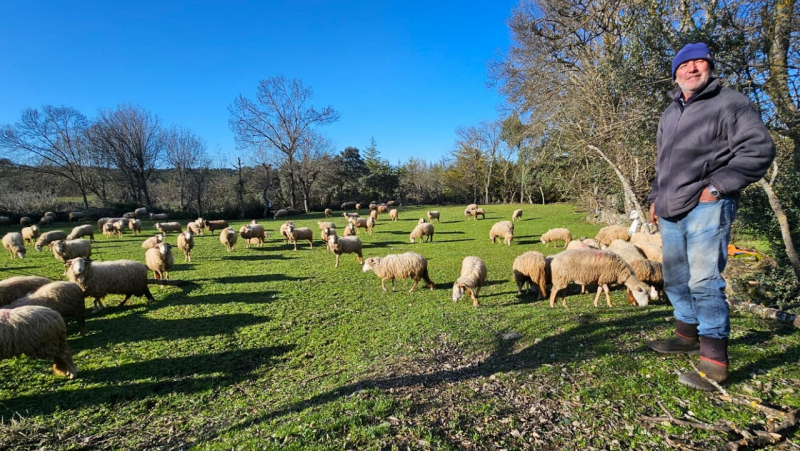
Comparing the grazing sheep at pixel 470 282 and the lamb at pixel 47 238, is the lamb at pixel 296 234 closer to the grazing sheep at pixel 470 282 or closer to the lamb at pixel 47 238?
the grazing sheep at pixel 470 282

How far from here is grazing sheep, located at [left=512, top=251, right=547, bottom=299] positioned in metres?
7.75

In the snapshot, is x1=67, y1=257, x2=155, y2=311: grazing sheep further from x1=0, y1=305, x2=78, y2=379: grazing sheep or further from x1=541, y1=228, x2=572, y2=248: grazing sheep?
x1=541, y1=228, x2=572, y2=248: grazing sheep

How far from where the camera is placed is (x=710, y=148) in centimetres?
251

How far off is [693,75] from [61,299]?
9726 mm

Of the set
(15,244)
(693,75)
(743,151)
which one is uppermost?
(693,75)

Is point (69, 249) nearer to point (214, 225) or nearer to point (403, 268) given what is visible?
point (214, 225)

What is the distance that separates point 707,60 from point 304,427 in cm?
459

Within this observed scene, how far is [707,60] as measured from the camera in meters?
2.56

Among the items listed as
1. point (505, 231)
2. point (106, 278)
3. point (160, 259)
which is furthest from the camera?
point (505, 231)

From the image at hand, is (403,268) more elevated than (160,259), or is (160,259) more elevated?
(160,259)

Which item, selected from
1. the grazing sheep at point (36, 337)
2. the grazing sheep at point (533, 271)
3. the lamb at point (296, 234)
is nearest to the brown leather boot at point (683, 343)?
the grazing sheep at point (533, 271)

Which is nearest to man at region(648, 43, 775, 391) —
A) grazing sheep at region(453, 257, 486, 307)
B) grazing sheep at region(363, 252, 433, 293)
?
grazing sheep at region(453, 257, 486, 307)

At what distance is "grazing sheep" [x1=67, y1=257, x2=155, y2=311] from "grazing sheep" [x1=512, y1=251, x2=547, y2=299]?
9421 mm

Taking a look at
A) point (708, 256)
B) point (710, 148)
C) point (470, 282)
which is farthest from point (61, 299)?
point (710, 148)
